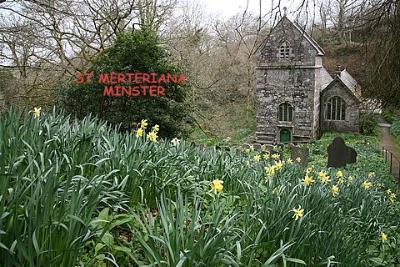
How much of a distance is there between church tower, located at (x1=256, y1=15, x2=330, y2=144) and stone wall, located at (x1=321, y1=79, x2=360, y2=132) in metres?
0.51

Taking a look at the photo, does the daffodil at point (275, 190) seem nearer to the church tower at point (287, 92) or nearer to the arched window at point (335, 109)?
the church tower at point (287, 92)

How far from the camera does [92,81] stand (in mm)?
10352

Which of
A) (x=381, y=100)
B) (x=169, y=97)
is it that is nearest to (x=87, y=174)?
(x=381, y=100)

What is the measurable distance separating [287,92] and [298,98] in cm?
68

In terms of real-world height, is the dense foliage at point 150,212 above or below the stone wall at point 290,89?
below

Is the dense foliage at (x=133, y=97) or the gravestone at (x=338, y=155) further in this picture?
the dense foliage at (x=133, y=97)

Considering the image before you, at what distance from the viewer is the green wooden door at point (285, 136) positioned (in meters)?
21.1

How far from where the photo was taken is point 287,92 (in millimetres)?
20562

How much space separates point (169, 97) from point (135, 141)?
7.89 meters

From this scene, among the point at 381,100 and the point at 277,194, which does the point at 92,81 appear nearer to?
the point at 381,100
